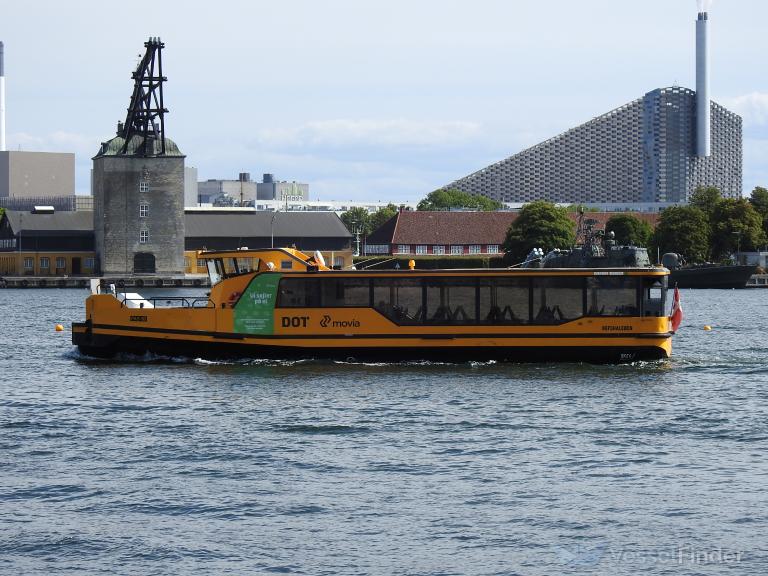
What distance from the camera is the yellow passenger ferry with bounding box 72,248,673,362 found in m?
36.6

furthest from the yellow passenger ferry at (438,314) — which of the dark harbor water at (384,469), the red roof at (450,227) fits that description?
the red roof at (450,227)

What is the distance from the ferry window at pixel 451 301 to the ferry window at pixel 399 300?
0.29m

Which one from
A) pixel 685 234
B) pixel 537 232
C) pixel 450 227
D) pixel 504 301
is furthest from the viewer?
pixel 450 227

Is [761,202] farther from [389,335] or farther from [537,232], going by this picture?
[389,335]

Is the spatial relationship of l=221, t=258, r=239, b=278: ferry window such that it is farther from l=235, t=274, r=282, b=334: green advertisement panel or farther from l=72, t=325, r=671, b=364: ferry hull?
l=72, t=325, r=671, b=364: ferry hull

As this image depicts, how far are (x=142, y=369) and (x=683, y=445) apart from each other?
649 inches

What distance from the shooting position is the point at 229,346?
37.5 meters

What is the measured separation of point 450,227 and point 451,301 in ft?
424

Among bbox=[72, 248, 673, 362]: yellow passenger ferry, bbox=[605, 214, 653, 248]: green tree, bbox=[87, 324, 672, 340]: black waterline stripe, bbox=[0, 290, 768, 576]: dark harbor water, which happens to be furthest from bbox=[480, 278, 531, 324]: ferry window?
bbox=[605, 214, 653, 248]: green tree

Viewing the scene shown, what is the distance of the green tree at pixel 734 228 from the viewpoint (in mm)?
131125

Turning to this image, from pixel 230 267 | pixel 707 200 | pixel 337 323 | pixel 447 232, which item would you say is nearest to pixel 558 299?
pixel 337 323

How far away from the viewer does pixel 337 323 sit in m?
37.0

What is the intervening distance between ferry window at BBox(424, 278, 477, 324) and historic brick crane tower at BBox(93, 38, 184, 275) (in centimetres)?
9567

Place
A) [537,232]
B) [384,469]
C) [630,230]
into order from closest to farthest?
1. [384,469]
2. [537,232]
3. [630,230]
